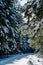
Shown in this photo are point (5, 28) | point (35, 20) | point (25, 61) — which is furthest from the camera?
point (25, 61)

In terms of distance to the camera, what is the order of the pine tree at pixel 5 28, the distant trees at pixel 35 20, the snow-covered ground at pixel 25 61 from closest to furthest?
the distant trees at pixel 35 20
the snow-covered ground at pixel 25 61
the pine tree at pixel 5 28

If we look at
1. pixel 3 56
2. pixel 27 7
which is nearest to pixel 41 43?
pixel 27 7

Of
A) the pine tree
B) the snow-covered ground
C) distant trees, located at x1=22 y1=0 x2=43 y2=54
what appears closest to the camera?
distant trees, located at x1=22 y1=0 x2=43 y2=54

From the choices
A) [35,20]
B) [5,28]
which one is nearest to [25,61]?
[5,28]

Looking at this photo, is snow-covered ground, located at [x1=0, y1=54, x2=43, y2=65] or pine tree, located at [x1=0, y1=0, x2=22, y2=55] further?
pine tree, located at [x1=0, y1=0, x2=22, y2=55]

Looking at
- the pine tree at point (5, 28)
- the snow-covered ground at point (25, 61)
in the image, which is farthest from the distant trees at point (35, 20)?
the pine tree at point (5, 28)

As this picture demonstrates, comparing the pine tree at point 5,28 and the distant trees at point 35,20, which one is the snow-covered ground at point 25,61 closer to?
the pine tree at point 5,28

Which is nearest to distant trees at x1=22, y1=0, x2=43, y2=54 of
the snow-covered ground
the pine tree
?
the snow-covered ground

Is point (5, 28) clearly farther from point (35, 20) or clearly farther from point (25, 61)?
point (35, 20)

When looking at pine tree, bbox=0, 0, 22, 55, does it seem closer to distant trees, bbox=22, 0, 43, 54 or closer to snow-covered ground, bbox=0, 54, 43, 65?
snow-covered ground, bbox=0, 54, 43, 65

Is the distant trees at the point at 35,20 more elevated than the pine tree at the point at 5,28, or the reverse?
the pine tree at the point at 5,28

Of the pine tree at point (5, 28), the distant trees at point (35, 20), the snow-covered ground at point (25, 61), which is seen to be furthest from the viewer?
the pine tree at point (5, 28)

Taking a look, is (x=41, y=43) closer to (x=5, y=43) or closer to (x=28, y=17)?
(x=28, y=17)

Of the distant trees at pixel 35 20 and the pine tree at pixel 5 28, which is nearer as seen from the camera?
the distant trees at pixel 35 20
